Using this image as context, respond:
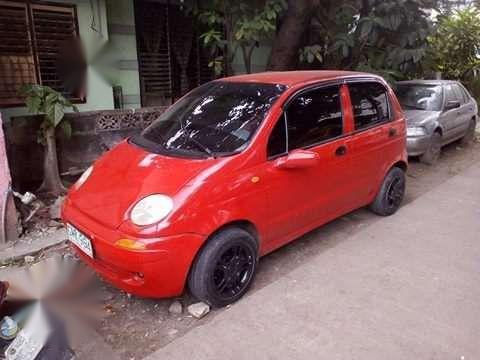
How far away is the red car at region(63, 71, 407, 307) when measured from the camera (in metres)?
2.64

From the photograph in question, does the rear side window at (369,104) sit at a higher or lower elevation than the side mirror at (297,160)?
higher

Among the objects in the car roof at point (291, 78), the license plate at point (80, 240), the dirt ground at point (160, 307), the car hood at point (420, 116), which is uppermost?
the car roof at point (291, 78)

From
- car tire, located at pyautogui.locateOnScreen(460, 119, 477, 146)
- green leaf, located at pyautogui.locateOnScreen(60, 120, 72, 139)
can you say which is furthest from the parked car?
green leaf, located at pyautogui.locateOnScreen(60, 120, 72, 139)

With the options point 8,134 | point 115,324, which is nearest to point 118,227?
point 115,324

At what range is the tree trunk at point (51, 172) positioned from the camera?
4738 millimetres

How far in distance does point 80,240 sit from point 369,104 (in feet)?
9.94

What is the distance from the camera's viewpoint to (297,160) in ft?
10.3

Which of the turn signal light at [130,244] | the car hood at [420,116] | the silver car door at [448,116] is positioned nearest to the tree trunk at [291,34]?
the car hood at [420,116]

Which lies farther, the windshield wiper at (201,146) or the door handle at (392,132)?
the door handle at (392,132)

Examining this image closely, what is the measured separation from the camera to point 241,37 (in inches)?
249

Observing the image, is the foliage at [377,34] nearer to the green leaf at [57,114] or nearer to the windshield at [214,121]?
the windshield at [214,121]

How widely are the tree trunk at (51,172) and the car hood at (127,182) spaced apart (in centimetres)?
181

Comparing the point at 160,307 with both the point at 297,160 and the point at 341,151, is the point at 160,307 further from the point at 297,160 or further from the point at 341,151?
the point at 341,151

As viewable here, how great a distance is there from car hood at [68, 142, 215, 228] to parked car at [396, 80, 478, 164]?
192 inches
